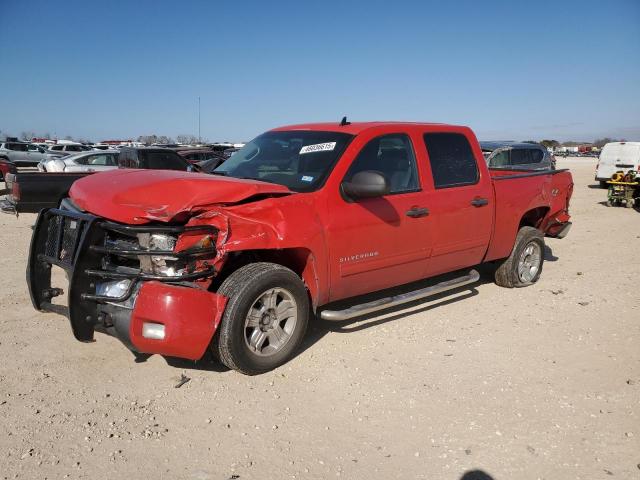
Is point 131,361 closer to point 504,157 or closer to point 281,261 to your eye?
point 281,261

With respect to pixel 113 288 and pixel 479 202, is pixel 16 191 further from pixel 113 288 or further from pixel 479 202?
pixel 479 202

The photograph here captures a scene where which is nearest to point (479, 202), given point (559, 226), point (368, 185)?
point (368, 185)

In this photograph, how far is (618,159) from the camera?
19625mm

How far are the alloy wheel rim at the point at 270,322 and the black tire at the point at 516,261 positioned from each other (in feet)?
11.0

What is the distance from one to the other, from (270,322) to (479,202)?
266cm

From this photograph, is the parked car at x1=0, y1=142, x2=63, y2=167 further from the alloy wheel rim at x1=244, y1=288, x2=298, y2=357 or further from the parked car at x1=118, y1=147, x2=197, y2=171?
the alloy wheel rim at x1=244, y1=288, x2=298, y2=357

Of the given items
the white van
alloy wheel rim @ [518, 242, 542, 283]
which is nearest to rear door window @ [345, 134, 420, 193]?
alloy wheel rim @ [518, 242, 542, 283]

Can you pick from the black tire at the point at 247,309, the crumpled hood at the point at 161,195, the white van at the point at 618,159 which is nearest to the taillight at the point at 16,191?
the crumpled hood at the point at 161,195

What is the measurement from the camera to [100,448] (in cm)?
297

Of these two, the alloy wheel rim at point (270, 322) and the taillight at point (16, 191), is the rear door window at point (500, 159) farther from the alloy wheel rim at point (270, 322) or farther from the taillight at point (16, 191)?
the alloy wheel rim at point (270, 322)

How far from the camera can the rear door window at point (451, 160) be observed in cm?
507

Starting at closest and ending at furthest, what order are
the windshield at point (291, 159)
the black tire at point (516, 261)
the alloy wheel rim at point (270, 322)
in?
1. the alloy wheel rim at point (270, 322)
2. the windshield at point (291, 159)
3. the black tire at point (516, 261)

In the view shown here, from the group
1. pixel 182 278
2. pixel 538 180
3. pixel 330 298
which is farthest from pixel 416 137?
pixel 182 278

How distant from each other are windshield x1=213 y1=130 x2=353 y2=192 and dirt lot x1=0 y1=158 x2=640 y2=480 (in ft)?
4.71
